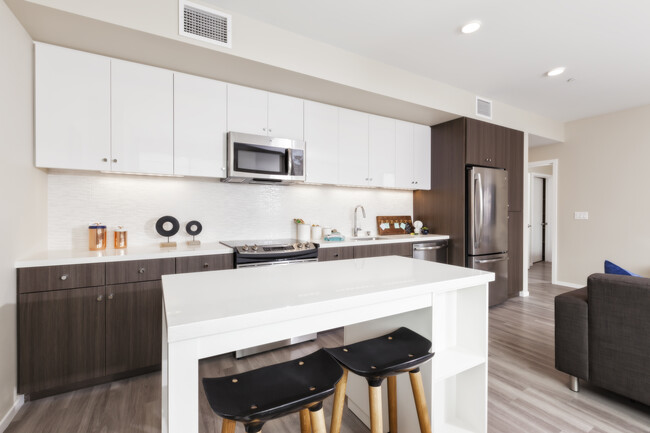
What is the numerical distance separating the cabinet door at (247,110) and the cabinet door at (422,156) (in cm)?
207

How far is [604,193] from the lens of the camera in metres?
4.62

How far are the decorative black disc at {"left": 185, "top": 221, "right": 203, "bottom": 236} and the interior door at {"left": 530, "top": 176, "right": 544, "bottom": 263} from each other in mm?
7338

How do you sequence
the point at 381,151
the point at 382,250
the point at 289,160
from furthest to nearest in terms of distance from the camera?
1. the point at 381,151
2. the point at 382,250
3. the point at 289,160

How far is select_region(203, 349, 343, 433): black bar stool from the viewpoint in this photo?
2.93 ft

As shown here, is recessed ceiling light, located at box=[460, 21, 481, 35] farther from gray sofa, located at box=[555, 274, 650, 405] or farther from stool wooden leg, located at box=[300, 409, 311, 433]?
stool wooden leg, located at box=[300, 409, 311, 433]

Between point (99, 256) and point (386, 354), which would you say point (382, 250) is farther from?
point (99, 256)

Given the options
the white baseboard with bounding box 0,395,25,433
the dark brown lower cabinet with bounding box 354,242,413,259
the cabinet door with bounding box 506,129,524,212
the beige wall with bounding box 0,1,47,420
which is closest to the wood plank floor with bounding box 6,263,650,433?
the white baseboard with bounding box 0,395,25,433

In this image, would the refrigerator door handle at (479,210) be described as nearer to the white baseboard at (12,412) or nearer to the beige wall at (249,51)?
the beige wall at (249,51)

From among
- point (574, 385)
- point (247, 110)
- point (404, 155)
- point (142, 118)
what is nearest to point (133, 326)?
point (142, 118)

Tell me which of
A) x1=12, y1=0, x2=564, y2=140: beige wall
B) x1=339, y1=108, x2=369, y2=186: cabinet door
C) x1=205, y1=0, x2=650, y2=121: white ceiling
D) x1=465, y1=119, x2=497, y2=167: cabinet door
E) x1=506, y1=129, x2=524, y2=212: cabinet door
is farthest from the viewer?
x1=506, y1=129, x2=524, y2=212: cabinet door

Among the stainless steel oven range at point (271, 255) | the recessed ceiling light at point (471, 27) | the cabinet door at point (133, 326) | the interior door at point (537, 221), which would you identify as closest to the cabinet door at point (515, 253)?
the recessed ceiling light at point (471, 27)

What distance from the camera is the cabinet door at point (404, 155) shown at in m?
3.84

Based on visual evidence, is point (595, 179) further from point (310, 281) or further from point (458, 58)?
point (310, 281)

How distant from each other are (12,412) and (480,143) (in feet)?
15.9
